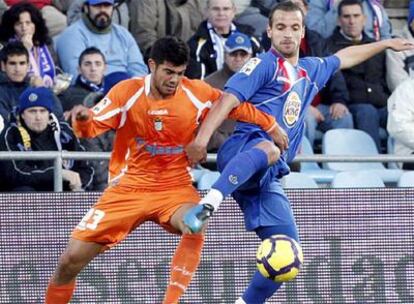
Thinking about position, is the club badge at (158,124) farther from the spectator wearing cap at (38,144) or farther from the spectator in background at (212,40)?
the spectator in background at (212,40)

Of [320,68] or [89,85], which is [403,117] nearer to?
[89,85]

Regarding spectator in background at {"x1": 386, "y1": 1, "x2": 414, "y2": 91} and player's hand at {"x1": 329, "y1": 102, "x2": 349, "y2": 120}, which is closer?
player's hand at {"x1": 329, "y1": 102, "x2": 349, "y2": 120}

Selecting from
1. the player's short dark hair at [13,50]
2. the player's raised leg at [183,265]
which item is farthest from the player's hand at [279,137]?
the player's short dark hair at [13,50]

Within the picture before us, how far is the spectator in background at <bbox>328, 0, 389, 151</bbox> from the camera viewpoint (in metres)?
15.4

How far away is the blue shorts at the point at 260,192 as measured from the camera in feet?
35.9

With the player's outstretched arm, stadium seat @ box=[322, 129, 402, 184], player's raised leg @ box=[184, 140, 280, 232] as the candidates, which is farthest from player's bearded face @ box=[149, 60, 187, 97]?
stadium seat @ box=[322, 129, 402, 184]

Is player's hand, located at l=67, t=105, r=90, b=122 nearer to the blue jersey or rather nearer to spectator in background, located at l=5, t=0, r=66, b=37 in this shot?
the blue jersey

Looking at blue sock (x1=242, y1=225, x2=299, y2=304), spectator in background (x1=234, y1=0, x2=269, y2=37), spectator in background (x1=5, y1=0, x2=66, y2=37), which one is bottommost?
blue sock (x1=242, y1=225, x2=299, y2=304)

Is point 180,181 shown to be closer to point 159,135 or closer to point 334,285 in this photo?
point 159,135

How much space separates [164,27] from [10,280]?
4.27 metres

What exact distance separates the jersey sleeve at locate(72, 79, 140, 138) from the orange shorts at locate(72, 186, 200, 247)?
1.63 ft

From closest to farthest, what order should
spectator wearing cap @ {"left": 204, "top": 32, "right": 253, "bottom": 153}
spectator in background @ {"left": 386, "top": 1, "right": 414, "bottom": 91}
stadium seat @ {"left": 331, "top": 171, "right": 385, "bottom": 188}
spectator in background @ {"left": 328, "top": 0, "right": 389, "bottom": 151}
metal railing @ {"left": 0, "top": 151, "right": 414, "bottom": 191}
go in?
1. metal railing @ {"left": 0, "top": 151, "right": 414, "bottom": 191}
2. stadium seat @ {"left": 331, "top": 171, "right": 385, "bottom": 188}
3. spectator wearing cap @ {"left": 204, "top": 32, "right": 253, "bottom": 153}
4. spectator in background @ {"left": 328, "top": 0, "right": 389, "bottom": 151}
5. spectator in background @ {"left": 386, "top": 1, "right": 414, "bottom": 91}

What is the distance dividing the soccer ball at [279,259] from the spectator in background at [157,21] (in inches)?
207

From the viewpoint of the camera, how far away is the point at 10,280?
12.3 meters
